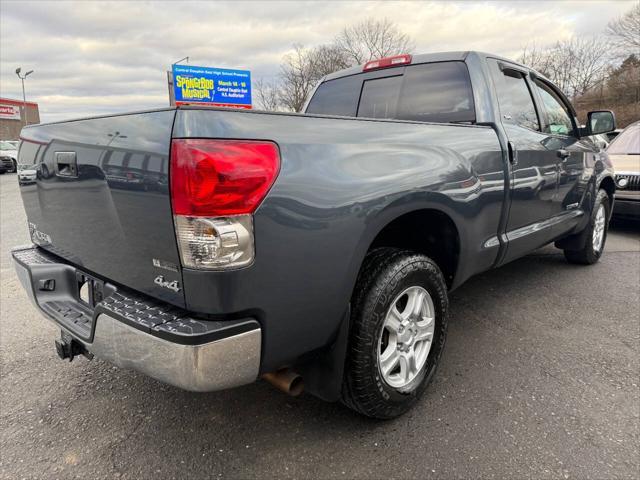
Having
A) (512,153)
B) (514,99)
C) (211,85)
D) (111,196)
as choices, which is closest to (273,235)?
(111,196)

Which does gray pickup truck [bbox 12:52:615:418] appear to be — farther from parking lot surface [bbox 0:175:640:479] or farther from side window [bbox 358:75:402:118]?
side window [bbox 358:75:402:118]

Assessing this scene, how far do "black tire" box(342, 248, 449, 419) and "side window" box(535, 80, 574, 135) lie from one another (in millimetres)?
2124

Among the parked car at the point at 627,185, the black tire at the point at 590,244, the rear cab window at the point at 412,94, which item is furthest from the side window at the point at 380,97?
the parked car at the point at 627,185

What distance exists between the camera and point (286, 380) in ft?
6.32

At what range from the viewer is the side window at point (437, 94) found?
9.67 ft

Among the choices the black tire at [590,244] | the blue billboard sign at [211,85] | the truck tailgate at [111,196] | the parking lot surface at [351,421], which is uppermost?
the blue billboard sign at [211,85]

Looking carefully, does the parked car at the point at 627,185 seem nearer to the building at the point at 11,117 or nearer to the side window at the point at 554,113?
the side window at the point at 554,113

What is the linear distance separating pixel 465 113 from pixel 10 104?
64.7m

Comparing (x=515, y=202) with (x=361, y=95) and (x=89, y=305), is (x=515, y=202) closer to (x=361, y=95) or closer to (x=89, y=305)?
(x=361, y=95)

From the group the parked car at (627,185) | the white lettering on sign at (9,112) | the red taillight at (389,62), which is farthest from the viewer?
the white lettering on sign at (9,112)

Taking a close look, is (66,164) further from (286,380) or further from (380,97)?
(380,97)

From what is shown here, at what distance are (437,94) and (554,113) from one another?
1.44 metres

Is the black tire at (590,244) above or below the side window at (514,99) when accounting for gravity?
below

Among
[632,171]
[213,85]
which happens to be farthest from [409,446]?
[213,85]
